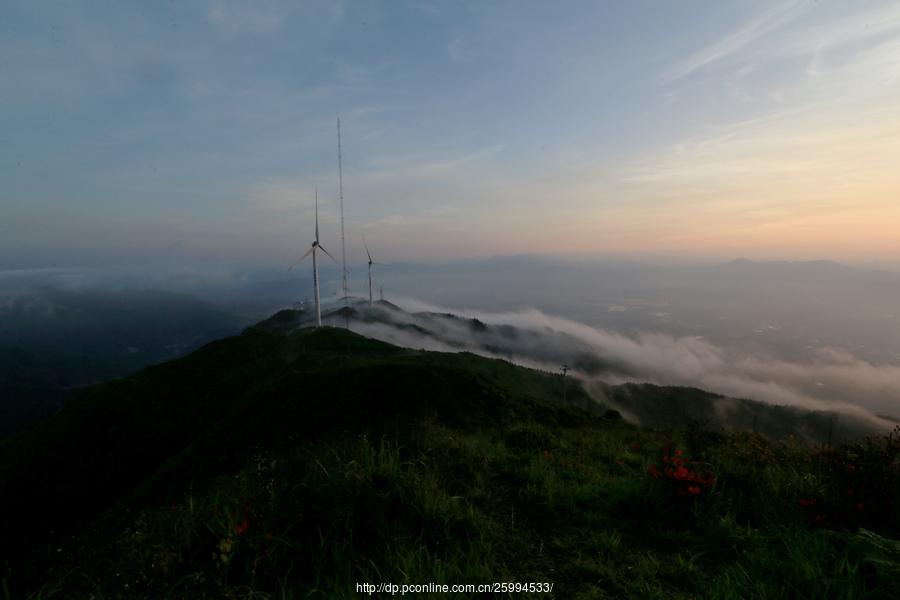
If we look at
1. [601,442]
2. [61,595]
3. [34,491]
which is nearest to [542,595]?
[61,595]

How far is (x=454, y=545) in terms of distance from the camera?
5875 millimetres

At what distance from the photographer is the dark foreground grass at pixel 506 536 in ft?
17.1

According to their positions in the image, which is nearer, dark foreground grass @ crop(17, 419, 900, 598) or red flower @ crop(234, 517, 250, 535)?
dark foreground grass @ crop(17, 419, 900, 598)

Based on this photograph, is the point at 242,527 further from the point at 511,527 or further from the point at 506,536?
the point at 511,527

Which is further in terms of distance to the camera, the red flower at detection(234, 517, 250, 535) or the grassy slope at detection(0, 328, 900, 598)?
the red flower at detection(234, 517, 250, 535)

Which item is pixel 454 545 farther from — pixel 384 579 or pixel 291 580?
pixel 291 580

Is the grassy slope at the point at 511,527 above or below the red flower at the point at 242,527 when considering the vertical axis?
below

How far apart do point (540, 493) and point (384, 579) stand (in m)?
4.21

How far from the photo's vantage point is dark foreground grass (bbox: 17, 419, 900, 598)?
522cm

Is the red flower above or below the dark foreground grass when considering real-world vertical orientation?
above

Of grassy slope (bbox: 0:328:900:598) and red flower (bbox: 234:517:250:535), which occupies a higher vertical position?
red flower (bbox: 234:517:250:535)

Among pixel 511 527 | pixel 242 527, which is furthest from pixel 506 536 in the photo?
pixel 242 527

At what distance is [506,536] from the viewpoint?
21.7 ft

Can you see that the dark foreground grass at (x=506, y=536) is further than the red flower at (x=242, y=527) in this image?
No
